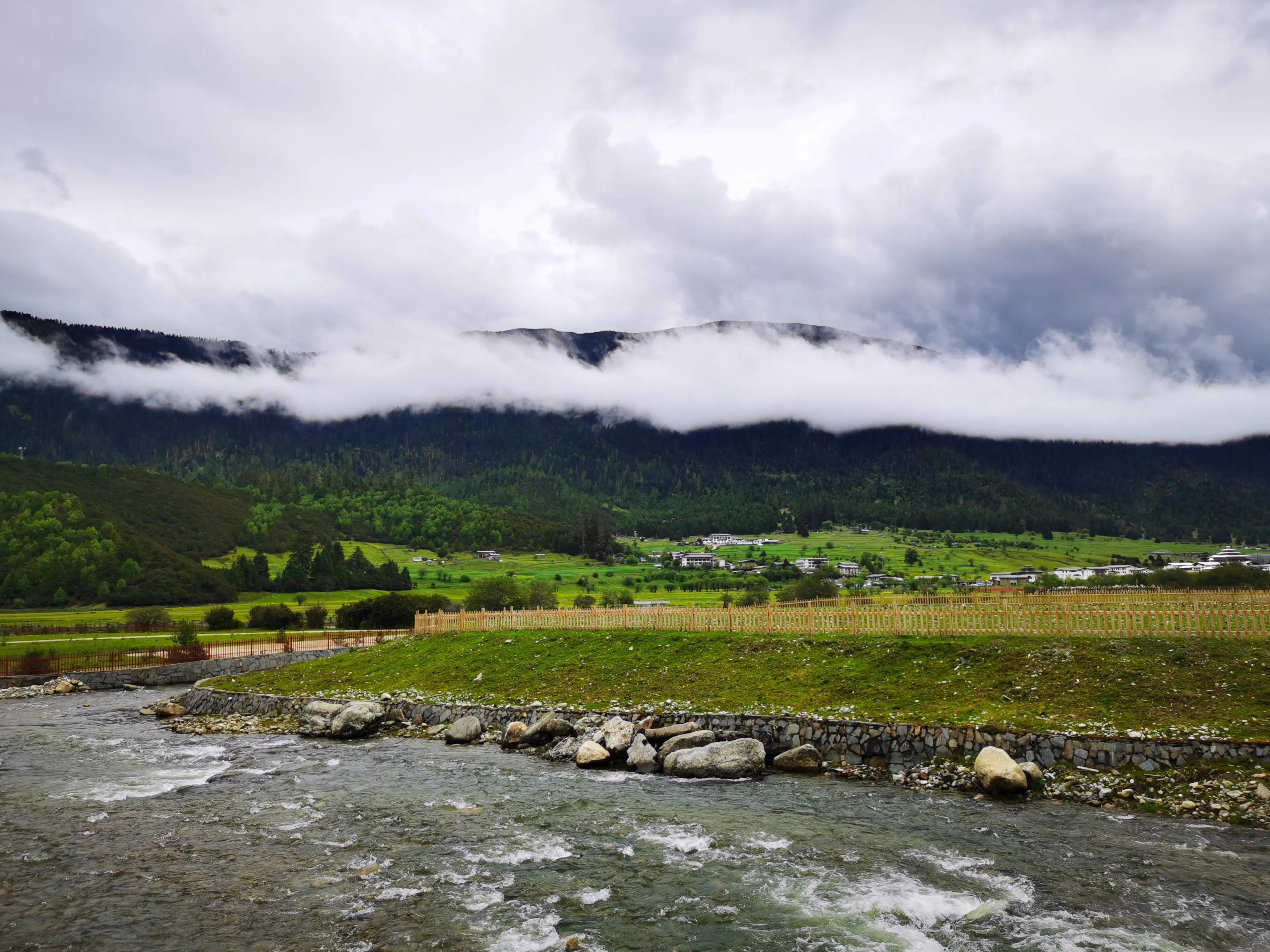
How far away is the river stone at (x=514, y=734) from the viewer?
116 feet

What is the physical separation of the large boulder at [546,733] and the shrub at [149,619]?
8564 centimetres

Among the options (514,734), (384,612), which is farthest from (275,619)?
(514,734)

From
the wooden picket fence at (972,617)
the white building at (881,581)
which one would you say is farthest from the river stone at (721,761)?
the white building at (881,581)

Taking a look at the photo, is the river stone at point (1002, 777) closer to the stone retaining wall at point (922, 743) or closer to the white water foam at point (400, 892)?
the stone retaining wall at point (922, 743)

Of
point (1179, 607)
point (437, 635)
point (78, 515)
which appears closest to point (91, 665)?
point (437, 635)

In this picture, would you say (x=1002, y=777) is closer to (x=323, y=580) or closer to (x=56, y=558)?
(x=56, y=558)

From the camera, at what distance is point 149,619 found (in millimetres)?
99562

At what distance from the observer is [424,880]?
18.3 m

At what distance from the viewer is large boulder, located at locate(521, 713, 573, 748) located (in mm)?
35312

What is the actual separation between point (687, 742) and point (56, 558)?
572 ft

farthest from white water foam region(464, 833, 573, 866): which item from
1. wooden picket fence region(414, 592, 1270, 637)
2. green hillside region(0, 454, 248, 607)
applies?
green hillside region(0, 454, 248, 607)

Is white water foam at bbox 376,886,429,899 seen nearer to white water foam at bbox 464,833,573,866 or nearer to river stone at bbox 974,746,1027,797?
white water foam at bbox 464,833,573,866

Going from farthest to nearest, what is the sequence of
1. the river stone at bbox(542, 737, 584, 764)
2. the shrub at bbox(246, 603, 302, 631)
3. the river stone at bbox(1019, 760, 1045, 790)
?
the shrub at bbox(246, 603, 302, 631) → the river stone at bbox(542, 737, 584, 764) → the river stone at bbox(1019, 760, 1045, 790)

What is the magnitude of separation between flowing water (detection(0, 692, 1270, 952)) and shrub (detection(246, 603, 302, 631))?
84.2 m
